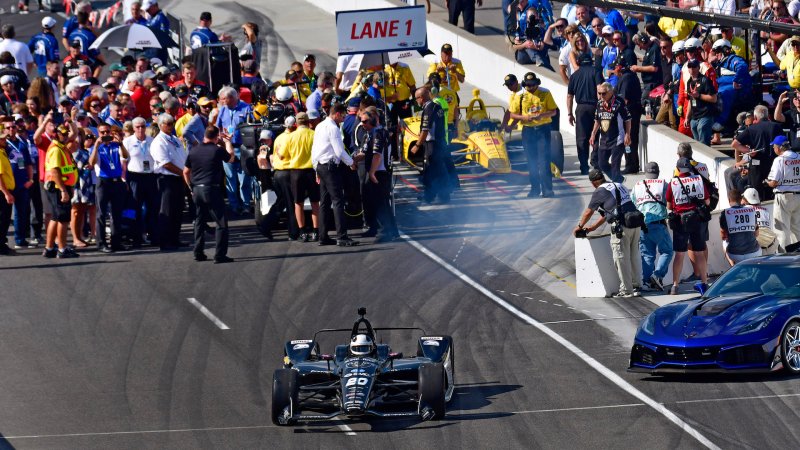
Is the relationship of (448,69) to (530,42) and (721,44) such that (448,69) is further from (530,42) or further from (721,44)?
(721,44)

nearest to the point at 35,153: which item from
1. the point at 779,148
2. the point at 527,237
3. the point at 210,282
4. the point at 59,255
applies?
the point at 59,255

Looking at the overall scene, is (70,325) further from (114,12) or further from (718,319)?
(114,12)

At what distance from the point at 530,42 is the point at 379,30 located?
8.72 m

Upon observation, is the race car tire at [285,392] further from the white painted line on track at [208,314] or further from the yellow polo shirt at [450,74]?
the yellow polo shirt at [450,74]

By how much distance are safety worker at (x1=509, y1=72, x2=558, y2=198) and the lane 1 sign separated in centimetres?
212

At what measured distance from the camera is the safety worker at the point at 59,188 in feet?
73.3

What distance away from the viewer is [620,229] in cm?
1995

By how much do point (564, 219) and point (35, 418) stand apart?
35.2ft

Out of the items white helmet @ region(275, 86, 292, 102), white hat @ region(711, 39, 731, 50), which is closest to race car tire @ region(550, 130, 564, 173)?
white hat @ region(711, 39, 731, 50)

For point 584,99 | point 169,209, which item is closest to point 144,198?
point 169,209

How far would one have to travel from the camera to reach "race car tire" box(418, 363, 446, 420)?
578 inches

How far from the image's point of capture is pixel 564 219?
79.5 ft

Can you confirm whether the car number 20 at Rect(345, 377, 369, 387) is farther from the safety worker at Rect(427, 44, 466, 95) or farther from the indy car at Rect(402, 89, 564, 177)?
the safety worker at Rect(427, 44, 466, 95)

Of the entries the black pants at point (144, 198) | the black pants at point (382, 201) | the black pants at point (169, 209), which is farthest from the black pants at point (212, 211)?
the black pants at point (382, 201)
